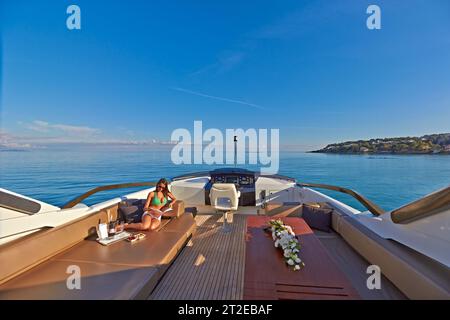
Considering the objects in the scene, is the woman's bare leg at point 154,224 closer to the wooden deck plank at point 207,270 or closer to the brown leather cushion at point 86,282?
the wooden deck plank at point 207,270

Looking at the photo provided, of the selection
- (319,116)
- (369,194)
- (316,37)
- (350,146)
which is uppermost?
(316,37)

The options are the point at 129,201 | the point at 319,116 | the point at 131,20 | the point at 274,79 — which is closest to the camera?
the point at 129,201

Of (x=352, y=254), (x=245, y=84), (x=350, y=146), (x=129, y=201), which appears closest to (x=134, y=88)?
(x=245, y=84)

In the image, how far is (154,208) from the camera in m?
2.78

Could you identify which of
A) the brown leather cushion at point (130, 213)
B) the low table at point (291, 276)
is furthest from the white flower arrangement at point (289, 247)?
the brown leather cushion at point (130, 213)

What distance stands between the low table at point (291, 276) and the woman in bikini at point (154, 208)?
1341 mm

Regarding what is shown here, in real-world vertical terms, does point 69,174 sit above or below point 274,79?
below

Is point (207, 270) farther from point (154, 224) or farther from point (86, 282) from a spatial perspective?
point (86, 282)

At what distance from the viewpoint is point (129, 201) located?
314cm

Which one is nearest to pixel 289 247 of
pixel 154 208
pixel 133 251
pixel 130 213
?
pixel 133 251

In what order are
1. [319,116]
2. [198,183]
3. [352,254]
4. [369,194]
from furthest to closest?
[319,116], [369,194], [198,183], [352,254]

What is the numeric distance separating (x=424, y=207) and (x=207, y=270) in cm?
213

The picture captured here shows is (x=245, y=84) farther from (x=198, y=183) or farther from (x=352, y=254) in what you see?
(x=352, y=254)
